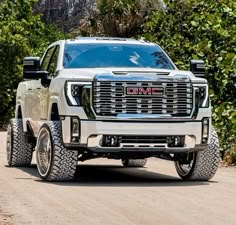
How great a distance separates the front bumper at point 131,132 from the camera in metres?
10.8

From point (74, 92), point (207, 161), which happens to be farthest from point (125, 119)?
point (207, 161)

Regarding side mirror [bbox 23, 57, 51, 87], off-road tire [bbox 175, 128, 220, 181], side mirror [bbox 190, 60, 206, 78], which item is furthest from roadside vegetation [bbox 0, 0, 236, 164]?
side mirror [bbox 23, 57, 51, 87]

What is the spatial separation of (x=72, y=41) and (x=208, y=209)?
15.8 ft

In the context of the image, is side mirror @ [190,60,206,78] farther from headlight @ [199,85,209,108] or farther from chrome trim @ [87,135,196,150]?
chrome trim @ [87,135,196,150]

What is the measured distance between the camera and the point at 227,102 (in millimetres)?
16141

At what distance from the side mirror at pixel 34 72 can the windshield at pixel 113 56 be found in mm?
362

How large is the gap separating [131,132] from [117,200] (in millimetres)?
1756

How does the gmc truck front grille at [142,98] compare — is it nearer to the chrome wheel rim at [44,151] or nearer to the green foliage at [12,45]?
the chrome wheel rim at [44,151]

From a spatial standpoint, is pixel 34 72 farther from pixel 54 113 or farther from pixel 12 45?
pixel 12 45

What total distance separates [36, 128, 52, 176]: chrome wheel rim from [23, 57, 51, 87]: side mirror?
2.76 ft

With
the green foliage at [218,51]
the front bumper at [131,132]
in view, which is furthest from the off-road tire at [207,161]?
the green foliage at [218,51]

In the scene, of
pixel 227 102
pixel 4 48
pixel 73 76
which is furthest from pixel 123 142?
pixel 4 48

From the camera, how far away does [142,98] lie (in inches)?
432

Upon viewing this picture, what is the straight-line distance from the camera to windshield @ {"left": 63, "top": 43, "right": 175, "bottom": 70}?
39.8 ft
